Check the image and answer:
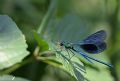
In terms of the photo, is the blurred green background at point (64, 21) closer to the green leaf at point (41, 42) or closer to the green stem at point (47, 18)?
the green stem at point (47, 18)

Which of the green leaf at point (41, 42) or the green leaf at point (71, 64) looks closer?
the green leaf at point (71, 64)

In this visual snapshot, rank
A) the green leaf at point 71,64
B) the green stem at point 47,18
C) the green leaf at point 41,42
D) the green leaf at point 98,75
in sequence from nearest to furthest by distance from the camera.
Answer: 1. the green leaf at point 71,64
2. the green leaf at point 41,42
3. the green leaf at point 98,75
4. the green stem at point 47,18

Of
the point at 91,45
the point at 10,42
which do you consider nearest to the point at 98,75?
the point at 91,45

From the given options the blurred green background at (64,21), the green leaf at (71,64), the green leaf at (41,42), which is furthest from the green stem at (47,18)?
the green leaf at (71,64)

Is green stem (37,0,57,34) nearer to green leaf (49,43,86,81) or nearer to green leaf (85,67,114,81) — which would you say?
green leaf (85,67,114,81)

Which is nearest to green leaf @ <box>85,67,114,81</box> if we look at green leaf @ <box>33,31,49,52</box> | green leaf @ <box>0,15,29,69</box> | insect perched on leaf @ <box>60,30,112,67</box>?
insect perched on leaf @ <box>60,30,112,67</box>

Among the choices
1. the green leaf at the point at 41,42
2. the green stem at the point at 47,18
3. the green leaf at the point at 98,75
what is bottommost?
the green leaf at the point at 98,75

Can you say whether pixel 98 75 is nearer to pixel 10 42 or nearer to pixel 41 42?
pixel 41 42
